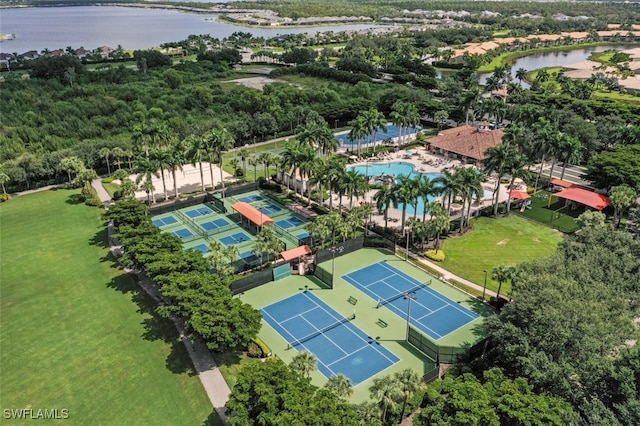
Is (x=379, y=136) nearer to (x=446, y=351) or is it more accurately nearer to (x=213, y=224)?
(x=213, y=224)

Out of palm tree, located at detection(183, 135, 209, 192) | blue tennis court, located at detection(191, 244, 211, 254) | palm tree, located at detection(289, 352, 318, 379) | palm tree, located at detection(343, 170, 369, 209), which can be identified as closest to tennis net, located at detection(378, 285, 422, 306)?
palm tree, located at detection(343, 170, 369, 209)

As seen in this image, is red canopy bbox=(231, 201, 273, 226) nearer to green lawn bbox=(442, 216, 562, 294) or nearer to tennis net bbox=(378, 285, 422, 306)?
tennis net bbox=(378, 285, 422, 306)

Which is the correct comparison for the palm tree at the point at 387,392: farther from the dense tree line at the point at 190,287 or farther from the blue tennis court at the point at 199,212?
the blue tennis court at the point at 199,212

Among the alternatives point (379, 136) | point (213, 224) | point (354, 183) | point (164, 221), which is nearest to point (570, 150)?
point (354, 183)

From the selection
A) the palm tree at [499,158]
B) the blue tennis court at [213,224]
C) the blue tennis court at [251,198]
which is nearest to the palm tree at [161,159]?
the blue tennis court at [213,224]

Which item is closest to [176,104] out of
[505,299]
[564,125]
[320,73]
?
[320,73]

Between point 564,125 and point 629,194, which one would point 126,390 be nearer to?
point 629,194
